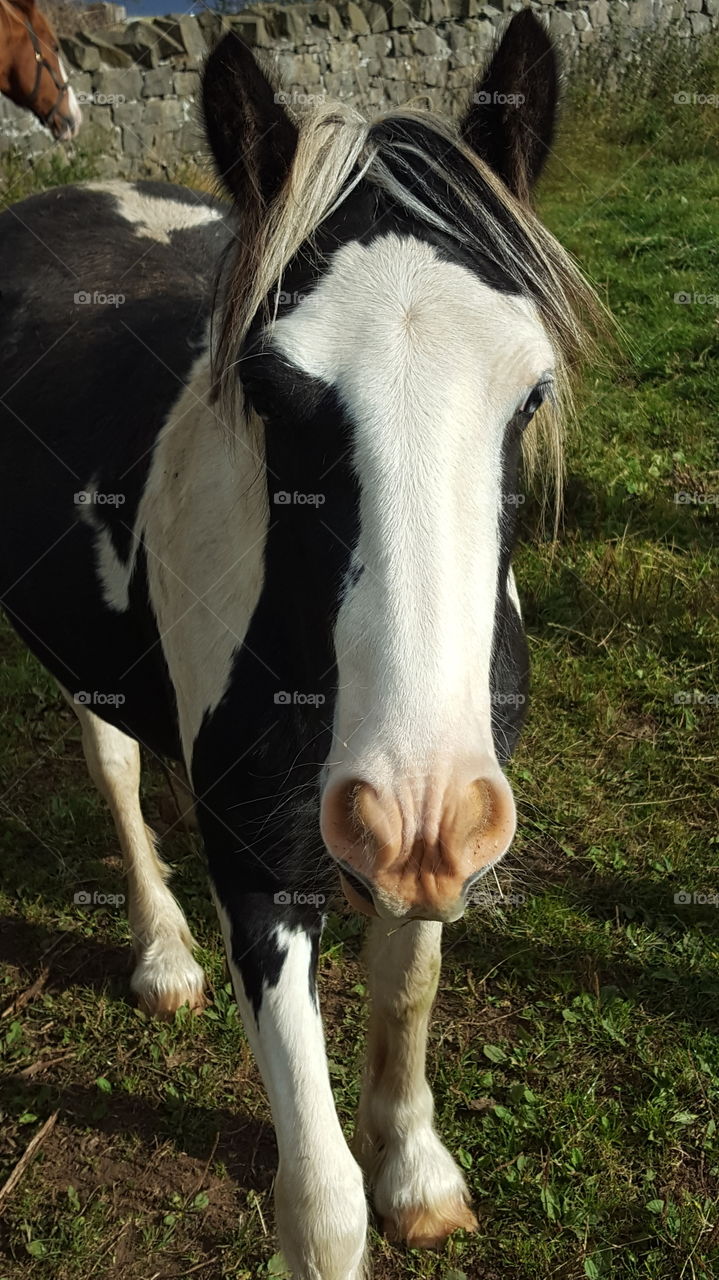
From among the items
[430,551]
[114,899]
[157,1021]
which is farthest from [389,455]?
[114,899]

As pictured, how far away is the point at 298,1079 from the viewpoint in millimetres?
1890

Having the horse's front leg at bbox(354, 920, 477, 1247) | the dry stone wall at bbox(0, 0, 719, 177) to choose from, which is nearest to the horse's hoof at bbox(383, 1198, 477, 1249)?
the horse's front leg at bbox(354, 920, 477, 1247)

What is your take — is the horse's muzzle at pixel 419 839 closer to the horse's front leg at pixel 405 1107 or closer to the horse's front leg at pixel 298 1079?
the horse's front leg at pixel 298 1079

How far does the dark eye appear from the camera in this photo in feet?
5.59

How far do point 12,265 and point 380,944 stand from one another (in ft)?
8.04

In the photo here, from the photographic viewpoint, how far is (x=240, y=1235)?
2.47m

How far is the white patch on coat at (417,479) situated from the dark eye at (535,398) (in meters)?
0.05

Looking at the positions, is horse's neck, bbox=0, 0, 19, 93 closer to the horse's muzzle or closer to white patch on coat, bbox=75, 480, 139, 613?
white patch on coat, bbox=75, 480, 139, 613

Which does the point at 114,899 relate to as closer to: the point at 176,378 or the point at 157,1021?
the point at 157,1021

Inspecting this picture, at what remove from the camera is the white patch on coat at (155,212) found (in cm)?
344

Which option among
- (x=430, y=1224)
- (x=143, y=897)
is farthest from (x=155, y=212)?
(x=430, y=1224)

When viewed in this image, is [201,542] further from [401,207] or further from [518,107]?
[518,107]

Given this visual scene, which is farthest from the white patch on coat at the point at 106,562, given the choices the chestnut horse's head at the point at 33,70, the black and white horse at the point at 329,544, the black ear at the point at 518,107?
the chestnut horse's head at the point at 33,70

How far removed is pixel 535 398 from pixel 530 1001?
1969mm
